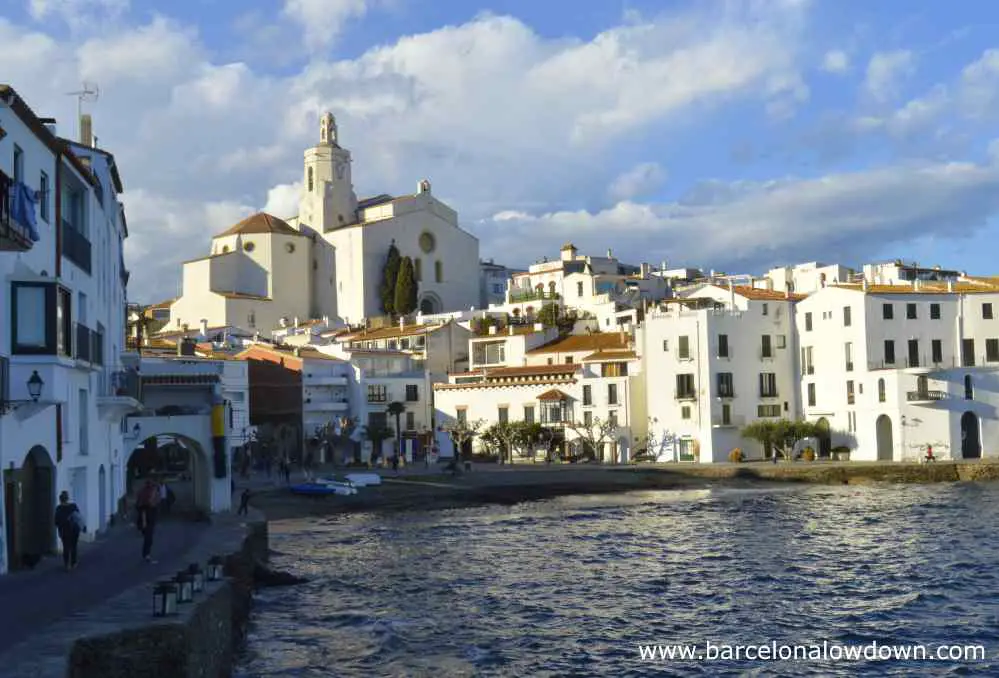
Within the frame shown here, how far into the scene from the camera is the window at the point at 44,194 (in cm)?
2327

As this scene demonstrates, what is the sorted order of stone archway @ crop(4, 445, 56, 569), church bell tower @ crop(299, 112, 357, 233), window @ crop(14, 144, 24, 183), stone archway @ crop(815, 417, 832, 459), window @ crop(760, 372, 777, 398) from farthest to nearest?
church bell tower @ crop(299, 112, 357, 233) < window @ crop(760, 372, 777, 398) < stone archway @ crop(815, 417, 832, 459) < window @ crop(14, 144, 24, 183) < stone archway @ crop(4, 445, 56, 569)

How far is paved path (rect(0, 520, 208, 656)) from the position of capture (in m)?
16.6

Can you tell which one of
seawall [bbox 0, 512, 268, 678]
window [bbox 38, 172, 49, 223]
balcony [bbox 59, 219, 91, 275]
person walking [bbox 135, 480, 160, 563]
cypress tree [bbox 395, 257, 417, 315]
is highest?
Answer: cypress tree [bbox 395, 257, 417, 315]

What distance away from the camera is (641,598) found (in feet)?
91.2

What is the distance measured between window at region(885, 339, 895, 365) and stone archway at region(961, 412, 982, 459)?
4.75 metres

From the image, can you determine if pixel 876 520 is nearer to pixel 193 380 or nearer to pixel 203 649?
pixel 193 380

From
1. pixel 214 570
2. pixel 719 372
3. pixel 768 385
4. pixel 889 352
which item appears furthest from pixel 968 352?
pixel 214 570

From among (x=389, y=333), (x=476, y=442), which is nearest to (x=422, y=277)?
(x=389, y=333)

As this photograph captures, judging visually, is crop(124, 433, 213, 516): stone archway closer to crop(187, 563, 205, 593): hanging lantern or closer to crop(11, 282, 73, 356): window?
crop(11, 282, 73, 356): window

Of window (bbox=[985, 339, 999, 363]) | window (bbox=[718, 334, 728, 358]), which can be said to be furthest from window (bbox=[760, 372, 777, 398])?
window (bbox=[985, 339, 999, 363])

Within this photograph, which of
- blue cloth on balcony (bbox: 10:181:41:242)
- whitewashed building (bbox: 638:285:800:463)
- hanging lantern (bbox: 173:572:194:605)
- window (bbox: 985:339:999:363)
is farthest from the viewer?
whitewashed building (bbox: 638:285:800:463)

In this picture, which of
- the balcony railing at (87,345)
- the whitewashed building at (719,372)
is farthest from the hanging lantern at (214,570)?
the whitewashed building at (719,372)

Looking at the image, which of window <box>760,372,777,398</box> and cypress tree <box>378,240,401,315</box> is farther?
cypress tree <box>378,240,401,315</box>

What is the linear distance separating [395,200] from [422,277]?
303 inches
